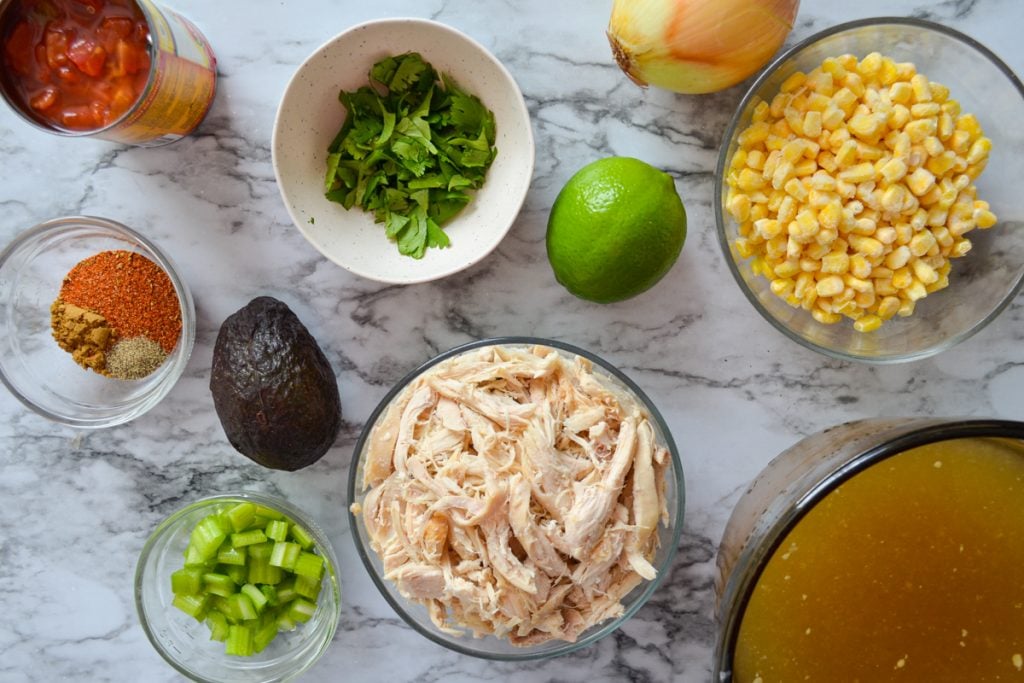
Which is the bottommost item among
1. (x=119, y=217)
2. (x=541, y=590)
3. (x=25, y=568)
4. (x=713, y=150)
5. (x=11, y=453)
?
(x=25, y=568)

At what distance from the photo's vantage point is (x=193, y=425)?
1.65 meters

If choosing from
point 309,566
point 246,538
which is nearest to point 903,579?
point 309,566

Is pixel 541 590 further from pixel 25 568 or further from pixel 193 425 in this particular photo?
pixel 25 568

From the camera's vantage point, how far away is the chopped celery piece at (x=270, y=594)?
160cm

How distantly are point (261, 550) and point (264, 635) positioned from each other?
0.55 feet

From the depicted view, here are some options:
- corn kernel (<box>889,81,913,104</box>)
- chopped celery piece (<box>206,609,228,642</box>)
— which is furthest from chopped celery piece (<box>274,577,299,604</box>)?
corn kernel (<box>889,81,913,104</box>)

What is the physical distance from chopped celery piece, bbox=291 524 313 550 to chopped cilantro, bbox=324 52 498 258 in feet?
1.80

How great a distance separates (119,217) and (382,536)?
0.80 m

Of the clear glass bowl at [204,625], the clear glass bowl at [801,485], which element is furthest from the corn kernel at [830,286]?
the clear glass bowl at [204,625]

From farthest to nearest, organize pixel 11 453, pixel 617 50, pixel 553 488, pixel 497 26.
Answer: pixel 11 453 → pixel 497 26 → pixel 617 50 → pixel 553 488

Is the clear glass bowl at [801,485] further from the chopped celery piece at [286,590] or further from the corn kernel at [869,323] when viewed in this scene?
the chopped celery piece at [286,590]

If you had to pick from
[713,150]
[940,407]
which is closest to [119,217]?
[713,150]

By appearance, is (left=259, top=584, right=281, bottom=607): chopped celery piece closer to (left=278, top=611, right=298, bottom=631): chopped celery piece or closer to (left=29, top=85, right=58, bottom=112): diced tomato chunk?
(left=278, top=611, right=298, bottom=631): chopped celery piece

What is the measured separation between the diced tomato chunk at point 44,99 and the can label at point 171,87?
3.7 inches
